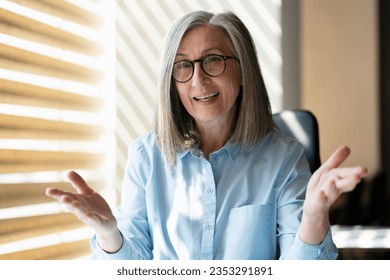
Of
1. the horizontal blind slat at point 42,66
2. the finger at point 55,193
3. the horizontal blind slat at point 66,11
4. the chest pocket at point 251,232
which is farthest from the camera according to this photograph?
the horizontal blind slat at point 66,11

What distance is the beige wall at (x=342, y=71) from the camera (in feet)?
17.2

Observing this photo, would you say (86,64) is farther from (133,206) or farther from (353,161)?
(353,161)

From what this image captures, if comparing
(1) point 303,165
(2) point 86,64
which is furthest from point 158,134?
(2) point 86,64

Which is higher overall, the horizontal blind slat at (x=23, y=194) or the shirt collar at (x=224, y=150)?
the shirt collar at (x=224, y=150)

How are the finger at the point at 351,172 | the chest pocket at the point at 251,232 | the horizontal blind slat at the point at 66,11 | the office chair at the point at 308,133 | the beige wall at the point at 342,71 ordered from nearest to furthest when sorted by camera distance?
the finger at the point at 351,172, the chest pocket at the point at 251,232, the office chair at the point at 308,133, the horizontal blind slat at the point at 66,11, the beige wall at the point at 342,71

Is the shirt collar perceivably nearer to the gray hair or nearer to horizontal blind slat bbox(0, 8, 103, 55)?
the gray hair

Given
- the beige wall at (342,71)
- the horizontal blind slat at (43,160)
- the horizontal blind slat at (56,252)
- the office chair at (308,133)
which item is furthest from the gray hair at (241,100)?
the beige wall at (342,71)

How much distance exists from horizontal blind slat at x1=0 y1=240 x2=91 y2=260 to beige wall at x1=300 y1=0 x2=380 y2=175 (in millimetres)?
3159

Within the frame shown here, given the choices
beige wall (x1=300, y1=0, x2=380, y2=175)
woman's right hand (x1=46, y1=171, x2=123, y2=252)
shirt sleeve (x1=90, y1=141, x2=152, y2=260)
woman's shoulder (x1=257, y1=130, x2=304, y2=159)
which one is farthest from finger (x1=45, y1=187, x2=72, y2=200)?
beige wall (x1=300, y1=0, x2=380, y2=175)

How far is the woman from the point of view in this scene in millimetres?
1390

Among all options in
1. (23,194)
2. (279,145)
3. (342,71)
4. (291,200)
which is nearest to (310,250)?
(291,200)

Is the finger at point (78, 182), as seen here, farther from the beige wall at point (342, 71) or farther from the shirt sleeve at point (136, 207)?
the beige wall at point (342, 71)

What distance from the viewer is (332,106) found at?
541cm
